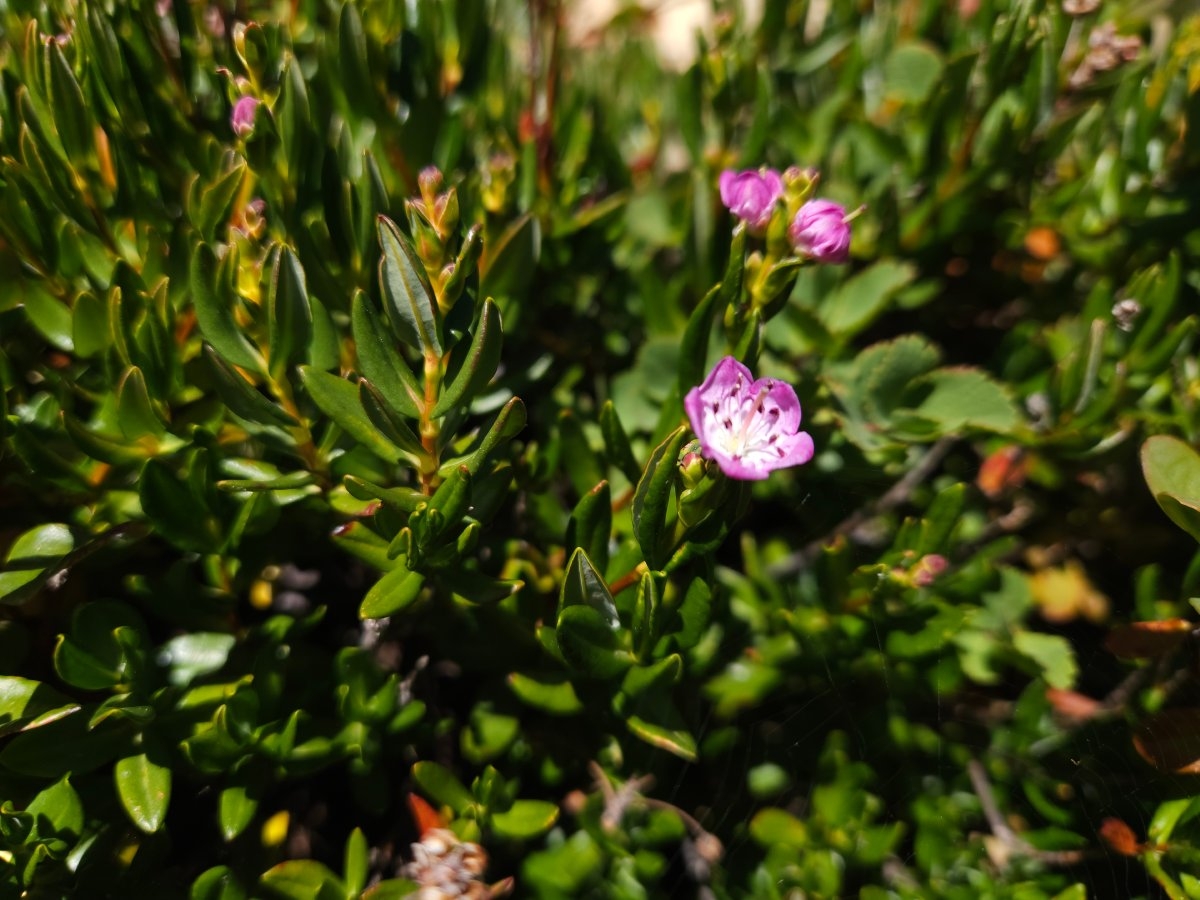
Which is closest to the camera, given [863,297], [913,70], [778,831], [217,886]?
[217,886]

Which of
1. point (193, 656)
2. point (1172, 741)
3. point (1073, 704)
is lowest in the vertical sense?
point (1073, 704)

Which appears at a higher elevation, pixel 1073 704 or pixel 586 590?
pixel 586 590

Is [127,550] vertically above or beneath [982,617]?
above

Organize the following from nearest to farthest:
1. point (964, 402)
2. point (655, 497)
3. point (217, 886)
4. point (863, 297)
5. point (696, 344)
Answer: point (655, 497) < point (217, 886) < point (696, 344) < point (964, 402) < point (863, 297)

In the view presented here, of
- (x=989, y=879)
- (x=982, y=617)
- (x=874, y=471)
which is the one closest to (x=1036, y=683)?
(x=982, y=617)

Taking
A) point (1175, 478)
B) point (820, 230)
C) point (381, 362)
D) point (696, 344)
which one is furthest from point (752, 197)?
point (1175, 478)

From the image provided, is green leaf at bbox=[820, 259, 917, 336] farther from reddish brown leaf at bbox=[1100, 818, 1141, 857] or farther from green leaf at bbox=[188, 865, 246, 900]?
green leaf at bbox=[188, 865, 246, 900]

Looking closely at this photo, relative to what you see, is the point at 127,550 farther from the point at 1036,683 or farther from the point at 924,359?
the point at 1036,683

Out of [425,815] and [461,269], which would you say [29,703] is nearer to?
[425,815]
